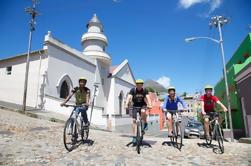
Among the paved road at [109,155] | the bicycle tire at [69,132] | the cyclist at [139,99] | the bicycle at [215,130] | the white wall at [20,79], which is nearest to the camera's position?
the paved road at [109,155]

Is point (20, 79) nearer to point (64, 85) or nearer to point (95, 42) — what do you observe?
point (64, 85)

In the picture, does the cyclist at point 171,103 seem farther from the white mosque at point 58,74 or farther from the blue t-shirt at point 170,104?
the white mosque at point 58,74

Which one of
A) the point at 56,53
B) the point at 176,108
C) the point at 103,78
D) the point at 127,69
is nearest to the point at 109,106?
the point at 103,78

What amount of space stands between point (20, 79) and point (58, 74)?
13.5 ft

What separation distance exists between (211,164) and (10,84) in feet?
78.1

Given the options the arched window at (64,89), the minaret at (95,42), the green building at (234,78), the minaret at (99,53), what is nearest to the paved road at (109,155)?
the green building at (234,78)

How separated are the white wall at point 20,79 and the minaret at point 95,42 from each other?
10448mm

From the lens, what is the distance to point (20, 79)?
77.7ft

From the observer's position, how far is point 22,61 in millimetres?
24125

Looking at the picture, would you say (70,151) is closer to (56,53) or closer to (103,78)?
(56,53)

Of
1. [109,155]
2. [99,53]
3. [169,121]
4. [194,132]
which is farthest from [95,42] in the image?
[109,155]

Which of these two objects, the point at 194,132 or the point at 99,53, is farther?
the point at 99,53

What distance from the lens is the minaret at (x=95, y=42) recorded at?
108 ft

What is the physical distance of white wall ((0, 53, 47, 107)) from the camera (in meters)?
21.8
